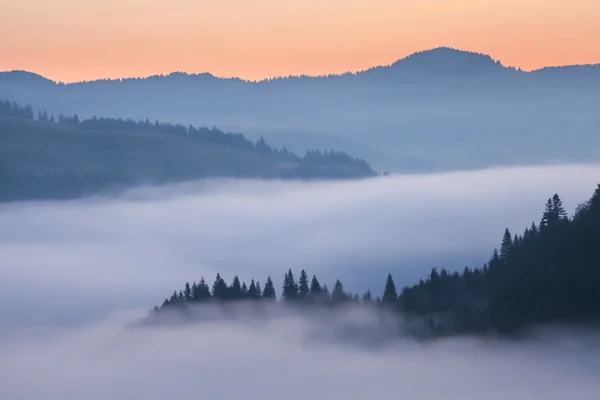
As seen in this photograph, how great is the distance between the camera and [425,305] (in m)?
109

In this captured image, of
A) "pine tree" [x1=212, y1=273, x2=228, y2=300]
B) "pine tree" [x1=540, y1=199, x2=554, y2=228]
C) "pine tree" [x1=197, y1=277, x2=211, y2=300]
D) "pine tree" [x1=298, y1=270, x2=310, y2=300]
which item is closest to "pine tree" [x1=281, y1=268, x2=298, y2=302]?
"pine tree" [x1=298, y1=270, x2=310, y2=300]

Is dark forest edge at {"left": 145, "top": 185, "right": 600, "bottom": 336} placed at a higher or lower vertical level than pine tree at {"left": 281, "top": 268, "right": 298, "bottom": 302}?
higher

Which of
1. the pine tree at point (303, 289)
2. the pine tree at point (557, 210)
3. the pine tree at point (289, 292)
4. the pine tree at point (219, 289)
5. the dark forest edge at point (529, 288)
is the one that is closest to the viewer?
the dark forest edge at point (529, 288)

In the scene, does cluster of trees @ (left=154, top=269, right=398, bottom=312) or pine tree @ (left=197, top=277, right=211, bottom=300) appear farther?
pine tree @ (left=197, top=277, right=211, bottom=300)

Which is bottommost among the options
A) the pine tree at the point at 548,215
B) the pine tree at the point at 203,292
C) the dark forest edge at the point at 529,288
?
the pine tree at the point at 203,292

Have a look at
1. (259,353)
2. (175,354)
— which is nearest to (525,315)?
(259,353)

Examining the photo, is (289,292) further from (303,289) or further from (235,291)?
(235,291)

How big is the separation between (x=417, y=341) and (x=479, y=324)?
1210 centimetres

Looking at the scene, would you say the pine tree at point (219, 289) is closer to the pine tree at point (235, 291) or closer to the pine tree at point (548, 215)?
the pine tree at point (235, 291)

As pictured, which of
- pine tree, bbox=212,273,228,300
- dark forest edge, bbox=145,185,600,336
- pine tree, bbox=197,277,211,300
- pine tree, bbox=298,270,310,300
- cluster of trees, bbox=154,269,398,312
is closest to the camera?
dark forest edge, bbox=145,185,600,336

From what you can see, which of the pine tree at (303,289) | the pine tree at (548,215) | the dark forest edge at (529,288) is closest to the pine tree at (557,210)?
the dark forest edge at (529,288)

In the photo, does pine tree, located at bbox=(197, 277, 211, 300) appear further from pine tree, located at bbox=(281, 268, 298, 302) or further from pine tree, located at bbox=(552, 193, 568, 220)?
pine tree, located at bbox=(552, 193, 568, 220)

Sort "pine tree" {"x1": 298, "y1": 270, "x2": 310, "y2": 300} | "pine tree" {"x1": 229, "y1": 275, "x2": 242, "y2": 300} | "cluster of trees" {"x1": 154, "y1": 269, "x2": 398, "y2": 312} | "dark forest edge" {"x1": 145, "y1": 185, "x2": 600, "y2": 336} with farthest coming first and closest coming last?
"pine tree" {"x1": 229, "y1": 275, "x2": 242, "y2": 300} < "pine tree" {"x1": 298, "y1": 270, "x2": 310, "y2": 300} < "cluster of trees" {"x1": 154, "y1": 269, "x2": 398, "y2": 312} < "dark forest edge" {"x1": 145, "y1": 185, "x2": 600, "y2": 336}

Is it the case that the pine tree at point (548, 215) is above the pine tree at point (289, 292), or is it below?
above
